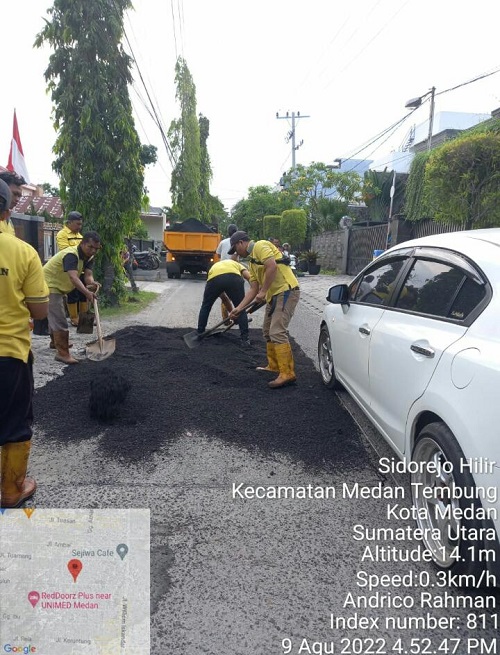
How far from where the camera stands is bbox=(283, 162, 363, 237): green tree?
27.7 metres

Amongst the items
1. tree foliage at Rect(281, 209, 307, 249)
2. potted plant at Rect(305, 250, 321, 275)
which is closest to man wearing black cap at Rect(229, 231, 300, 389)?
potted plant at Rect(305, 250, 321, 275)

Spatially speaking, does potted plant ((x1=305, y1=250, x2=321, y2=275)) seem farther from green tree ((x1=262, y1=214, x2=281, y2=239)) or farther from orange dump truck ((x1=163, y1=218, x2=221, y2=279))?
green tree ((x1=262, y1=214, x2=281, y2=239))

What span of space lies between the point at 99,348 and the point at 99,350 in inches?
1.5

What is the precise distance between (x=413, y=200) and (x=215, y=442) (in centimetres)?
1459

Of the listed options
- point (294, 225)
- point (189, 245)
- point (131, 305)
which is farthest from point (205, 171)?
point (131, 305)

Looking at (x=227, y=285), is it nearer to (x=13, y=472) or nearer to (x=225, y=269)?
(x=225, y=269)

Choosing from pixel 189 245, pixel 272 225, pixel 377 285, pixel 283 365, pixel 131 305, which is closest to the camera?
pixel 377 285

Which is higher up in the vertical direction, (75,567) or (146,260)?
(75,567)

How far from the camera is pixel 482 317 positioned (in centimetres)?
233

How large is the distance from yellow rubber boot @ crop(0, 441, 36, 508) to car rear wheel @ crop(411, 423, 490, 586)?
7.33ft

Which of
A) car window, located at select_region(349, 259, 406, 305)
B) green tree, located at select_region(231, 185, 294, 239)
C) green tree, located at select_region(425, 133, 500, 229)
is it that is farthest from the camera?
green tree, located at select_region(231, 185, 294, 239)

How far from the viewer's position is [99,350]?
20.1 ft

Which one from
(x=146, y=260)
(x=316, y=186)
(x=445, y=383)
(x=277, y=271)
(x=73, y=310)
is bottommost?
(x=146, y=260)

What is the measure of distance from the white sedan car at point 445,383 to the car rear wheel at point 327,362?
1.22 m
